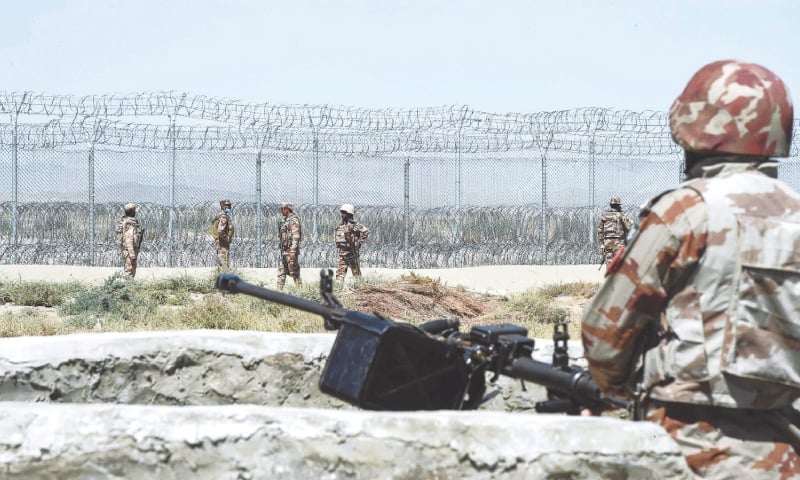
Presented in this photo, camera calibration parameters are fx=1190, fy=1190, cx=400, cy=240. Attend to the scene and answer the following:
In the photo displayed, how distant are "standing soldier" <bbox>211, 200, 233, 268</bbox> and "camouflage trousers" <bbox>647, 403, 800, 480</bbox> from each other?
1358cm

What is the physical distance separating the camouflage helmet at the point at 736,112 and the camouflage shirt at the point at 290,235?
494 inches

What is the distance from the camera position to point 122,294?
37.4ft

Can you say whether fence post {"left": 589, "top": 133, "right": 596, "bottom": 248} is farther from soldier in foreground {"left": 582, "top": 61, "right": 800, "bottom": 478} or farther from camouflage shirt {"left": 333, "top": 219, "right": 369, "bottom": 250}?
soldier in foreground {"left": 582, "top": 61, "right": 800, "bottom": 478}

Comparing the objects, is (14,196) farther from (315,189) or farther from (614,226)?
(614,226)

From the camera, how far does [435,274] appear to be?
17000 mm

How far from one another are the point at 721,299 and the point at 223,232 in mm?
13872

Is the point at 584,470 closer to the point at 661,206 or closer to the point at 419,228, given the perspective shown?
the point at 661,206

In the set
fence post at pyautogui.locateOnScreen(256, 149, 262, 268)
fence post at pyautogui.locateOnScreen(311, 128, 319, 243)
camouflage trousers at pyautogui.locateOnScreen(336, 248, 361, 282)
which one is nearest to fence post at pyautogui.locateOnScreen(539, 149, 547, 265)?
fence post at pyautogui.locateOnScreen(311, 128, 319, 243)

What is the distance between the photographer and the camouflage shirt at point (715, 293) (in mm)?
2492

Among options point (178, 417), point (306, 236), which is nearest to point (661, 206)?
point (178, 417)

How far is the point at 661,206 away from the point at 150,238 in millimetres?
15549

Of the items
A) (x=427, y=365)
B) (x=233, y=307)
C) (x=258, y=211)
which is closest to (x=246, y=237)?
(x=258, y=211)

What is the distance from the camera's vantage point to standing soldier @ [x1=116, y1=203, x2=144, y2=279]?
15.8 meters

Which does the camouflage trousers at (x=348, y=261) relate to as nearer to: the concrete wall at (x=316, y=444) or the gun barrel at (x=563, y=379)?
the gun barrel at (x=563, y=379)
